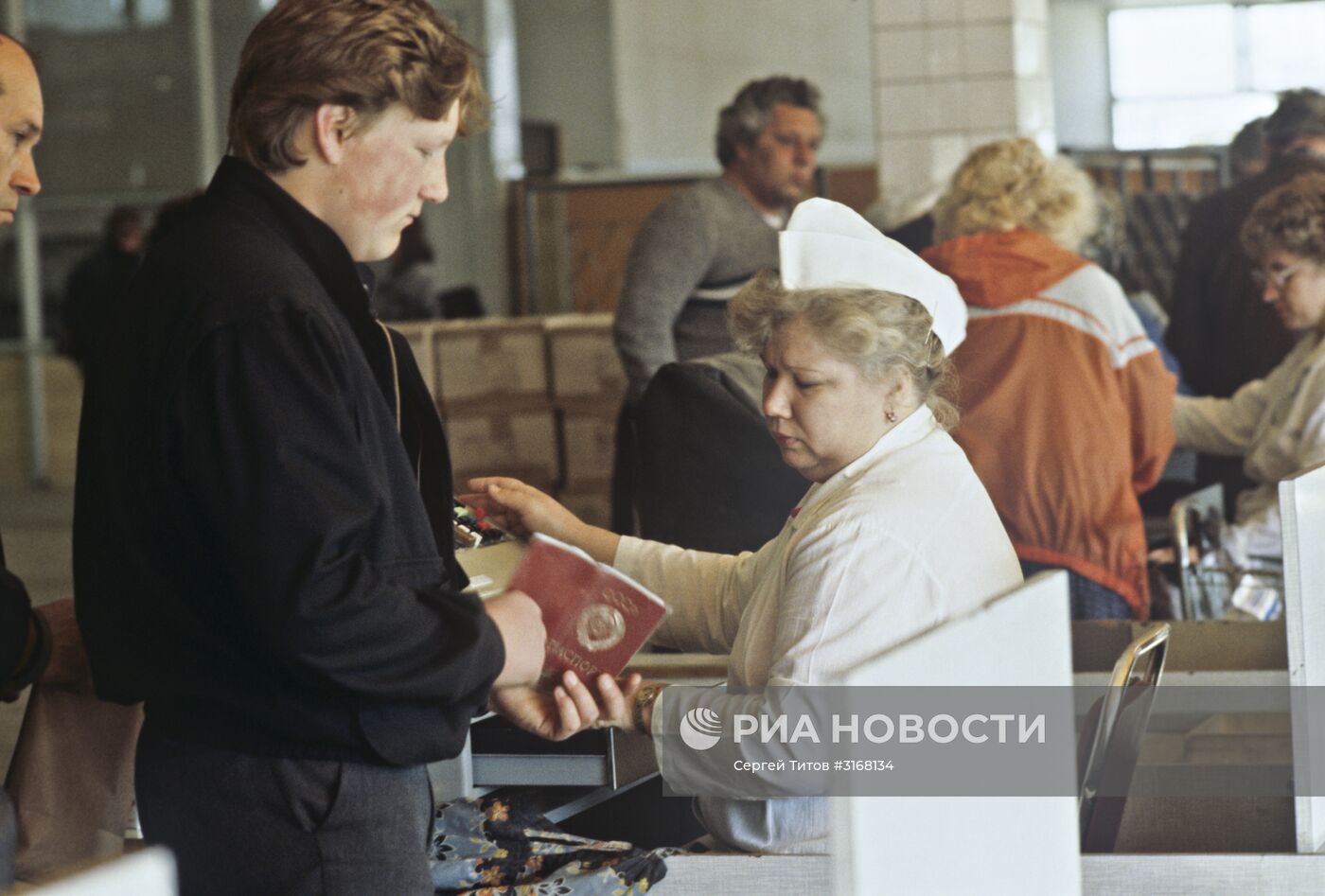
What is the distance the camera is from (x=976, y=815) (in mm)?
1445

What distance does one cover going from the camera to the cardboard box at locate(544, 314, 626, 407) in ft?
20.7

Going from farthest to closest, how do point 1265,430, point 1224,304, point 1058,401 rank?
point 1224,304, point 1265,430, point 1058,401

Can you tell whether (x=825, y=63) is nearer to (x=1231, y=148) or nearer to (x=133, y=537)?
(x=1231, y=148)

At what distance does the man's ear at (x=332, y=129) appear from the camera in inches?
61.3

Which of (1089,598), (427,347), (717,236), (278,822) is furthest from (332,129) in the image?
(427,347)

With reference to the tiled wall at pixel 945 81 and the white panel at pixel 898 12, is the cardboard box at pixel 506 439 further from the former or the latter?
the white panel at pixel 898 12

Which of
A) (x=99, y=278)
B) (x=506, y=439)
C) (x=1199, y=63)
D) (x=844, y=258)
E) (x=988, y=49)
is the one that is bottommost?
(x=506, y=439)

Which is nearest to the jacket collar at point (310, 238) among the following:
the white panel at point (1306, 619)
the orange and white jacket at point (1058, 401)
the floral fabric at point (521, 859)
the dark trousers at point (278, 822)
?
the dark trousers at point (278, 822)

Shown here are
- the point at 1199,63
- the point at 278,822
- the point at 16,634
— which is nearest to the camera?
the point at 278,822

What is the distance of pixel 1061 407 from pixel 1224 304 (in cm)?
124

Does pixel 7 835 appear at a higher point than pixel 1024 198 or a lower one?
lower

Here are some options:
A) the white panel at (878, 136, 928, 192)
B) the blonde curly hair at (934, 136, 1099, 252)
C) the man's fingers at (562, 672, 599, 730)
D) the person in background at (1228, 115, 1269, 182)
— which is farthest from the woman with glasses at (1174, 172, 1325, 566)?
the man's fingers at (562, 672, 599, 730)

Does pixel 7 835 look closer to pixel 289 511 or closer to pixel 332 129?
pixel 289 511

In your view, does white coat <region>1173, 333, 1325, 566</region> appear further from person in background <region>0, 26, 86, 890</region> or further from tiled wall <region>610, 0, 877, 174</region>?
tiled wall <region>610, 0, 877, 174</region>
